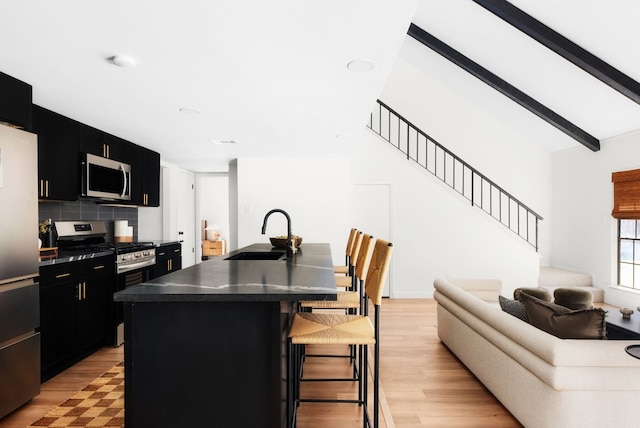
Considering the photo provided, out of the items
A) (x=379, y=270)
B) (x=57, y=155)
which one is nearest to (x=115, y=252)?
(x=57, y=155)

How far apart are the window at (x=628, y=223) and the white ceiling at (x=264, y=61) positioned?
724mm

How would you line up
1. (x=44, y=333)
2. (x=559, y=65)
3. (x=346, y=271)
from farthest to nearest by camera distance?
(x=559, y=65)
(x=346, y=271)
(x=44, y=333)

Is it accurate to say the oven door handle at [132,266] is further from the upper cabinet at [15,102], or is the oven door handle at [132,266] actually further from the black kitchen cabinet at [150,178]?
the upper cabinet at [15,102]

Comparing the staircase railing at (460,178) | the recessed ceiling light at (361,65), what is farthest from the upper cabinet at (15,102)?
the staircase railing at (460,178)

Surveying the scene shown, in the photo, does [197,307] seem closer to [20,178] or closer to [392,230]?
[20,178]

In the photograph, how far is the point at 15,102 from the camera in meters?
2.48

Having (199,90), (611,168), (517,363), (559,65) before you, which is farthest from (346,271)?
(611,168)

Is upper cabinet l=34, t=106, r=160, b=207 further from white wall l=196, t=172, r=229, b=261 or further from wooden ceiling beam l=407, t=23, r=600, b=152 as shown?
white wall l=196, t=172, r=229, b=261

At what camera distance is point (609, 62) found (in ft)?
13.6

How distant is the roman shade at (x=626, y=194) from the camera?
16.1ft

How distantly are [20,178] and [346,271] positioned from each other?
2.92m

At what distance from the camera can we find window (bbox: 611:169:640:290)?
196 inches

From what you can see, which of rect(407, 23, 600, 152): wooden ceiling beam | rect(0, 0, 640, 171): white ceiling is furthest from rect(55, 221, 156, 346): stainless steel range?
rect(407, 23, 600, 152): wooden ceiling beam

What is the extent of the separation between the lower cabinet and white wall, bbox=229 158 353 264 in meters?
2.49
